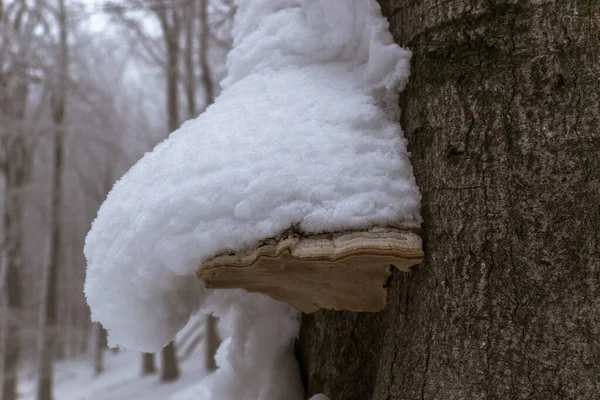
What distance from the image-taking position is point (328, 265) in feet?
2.95

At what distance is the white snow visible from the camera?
0.94 m

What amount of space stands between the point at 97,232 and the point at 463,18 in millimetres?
986

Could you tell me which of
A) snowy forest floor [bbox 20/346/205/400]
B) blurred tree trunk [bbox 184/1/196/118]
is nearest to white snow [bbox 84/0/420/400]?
snowy forest floor [bbox 20/346/205/400]

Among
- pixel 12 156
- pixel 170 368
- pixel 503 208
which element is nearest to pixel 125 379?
pixel 170 368

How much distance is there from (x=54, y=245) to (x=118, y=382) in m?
6.23

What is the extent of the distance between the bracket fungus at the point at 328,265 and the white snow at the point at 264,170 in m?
0.03

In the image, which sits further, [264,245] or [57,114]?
[57,114]

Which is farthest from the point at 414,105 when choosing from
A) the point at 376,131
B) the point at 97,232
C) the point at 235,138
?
the point at 97,232

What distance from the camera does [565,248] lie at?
2.70ft

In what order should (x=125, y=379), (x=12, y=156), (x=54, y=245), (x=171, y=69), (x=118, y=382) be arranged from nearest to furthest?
(x=12, y=156)
(x=54, y=245)
(x=171, y=69)
(x=118, y=382)
(x=125, y=379)

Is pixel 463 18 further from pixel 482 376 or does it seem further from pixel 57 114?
pixel 57 114

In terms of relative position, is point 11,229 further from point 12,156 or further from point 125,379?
point 125,379

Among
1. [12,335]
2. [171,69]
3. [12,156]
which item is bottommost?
[12,335]

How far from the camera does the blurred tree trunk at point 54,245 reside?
7062mm
